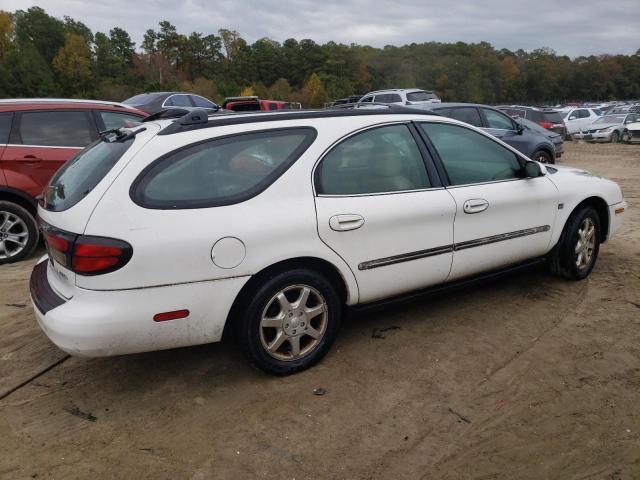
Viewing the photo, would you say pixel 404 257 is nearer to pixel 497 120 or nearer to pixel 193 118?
pixel 193 118

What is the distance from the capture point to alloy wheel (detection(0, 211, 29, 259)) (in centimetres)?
562

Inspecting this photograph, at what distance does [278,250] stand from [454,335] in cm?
156

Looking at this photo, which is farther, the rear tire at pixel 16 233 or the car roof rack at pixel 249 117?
the rear tire at pixel 16 233

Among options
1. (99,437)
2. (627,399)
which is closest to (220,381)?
(99,437)

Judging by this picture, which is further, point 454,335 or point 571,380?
point 454,335

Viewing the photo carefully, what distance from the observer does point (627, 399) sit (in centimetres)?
296

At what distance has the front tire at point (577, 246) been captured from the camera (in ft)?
14.8

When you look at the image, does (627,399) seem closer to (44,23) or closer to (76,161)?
(76,161)

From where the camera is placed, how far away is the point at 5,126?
5.69 m

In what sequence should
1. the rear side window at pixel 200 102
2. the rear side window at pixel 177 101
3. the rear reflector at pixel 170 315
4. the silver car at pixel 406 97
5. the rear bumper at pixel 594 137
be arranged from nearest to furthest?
the rear reflector at pixel 170 315 < the rear side window at pixel 177 101 < the rear side window at pixel 200 102 < the silver car at pixel 406 97 < the rear bumper at pixel 594 137

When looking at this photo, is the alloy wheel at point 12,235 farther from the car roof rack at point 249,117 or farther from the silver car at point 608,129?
the silver car at point 608,129

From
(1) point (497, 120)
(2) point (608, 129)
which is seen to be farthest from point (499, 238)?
(2) point (608, 129)

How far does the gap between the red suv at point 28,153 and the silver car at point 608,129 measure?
21305 millimetres

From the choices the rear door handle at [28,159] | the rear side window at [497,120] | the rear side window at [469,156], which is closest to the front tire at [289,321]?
the rear side window at [469,156]
